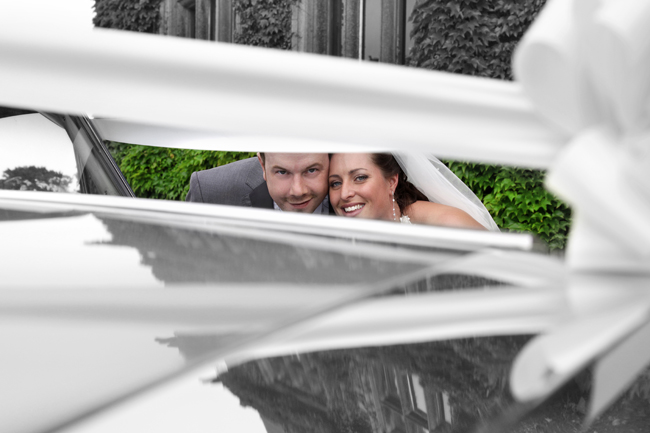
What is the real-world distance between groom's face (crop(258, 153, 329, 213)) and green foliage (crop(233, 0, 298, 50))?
19.1 feet

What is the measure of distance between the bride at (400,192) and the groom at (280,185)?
114mm

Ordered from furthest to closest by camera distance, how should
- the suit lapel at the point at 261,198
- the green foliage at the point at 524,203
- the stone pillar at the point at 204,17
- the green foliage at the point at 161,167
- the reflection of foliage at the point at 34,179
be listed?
the stone pillar at the point at 204,17 → the green foliage at the point at 161,167 → the green foliage at the point at 524,203 → the suit lapel at the point at 261,198 → the reflection of foliage at the point at 34,179

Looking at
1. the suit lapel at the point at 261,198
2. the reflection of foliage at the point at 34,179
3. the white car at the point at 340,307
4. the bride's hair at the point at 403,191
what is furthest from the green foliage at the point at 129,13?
the white car at the point at 340,307

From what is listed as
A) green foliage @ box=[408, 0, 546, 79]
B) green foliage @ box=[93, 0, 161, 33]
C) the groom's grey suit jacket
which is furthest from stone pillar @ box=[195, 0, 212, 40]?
the groom's grey suit jacket

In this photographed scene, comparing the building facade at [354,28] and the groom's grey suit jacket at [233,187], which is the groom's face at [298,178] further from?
the building facade at [354,28]

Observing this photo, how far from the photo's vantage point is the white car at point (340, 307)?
24.2 inches

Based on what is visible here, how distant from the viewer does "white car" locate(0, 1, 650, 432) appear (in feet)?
2.01

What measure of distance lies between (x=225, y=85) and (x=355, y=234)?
0.41 m

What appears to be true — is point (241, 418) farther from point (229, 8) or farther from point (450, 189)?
point (229, 8)

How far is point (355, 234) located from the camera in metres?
1.06

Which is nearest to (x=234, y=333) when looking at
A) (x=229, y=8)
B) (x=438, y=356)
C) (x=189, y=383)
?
(x=189, y=383)

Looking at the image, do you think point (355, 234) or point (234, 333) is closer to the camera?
point (234, 333)

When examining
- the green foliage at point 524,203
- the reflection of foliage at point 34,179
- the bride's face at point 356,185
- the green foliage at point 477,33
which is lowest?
the green foliage at point 524,203

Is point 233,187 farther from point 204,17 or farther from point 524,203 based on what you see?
point 204,17
